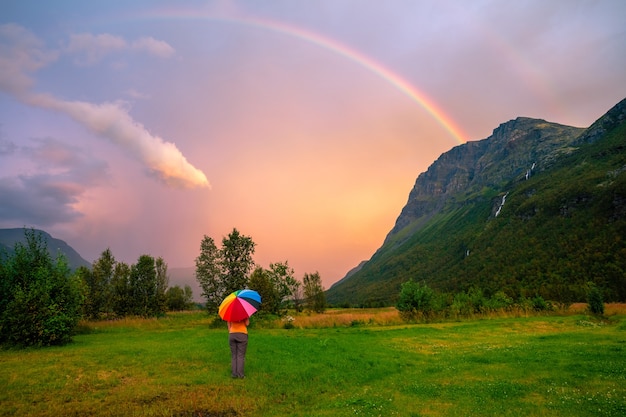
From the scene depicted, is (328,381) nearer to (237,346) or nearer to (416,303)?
(237,346)

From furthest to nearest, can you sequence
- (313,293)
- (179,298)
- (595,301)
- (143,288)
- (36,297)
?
(179,298)
(313,293)
(143,288)
(595,301)
(36,297)

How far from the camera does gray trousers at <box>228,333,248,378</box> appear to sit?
46.2 feet

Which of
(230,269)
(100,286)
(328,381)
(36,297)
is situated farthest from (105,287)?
(328,381)

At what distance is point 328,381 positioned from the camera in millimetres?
13898

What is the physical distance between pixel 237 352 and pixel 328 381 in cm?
421

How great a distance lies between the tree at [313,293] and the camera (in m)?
76.3

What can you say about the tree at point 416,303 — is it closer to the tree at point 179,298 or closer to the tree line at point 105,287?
the tree line at point 105,287

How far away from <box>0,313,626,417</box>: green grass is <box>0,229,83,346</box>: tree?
2.21 metres

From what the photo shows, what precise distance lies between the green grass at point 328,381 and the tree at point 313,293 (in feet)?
185

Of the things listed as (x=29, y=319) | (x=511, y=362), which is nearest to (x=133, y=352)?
(x=29, y=319)

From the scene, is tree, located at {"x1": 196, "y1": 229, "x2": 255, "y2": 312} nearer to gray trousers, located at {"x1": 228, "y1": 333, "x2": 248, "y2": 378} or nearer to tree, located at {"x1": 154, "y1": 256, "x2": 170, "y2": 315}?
tree, located at {"x1": 154, "y1": 256, "x2": 170, "y2": 315}

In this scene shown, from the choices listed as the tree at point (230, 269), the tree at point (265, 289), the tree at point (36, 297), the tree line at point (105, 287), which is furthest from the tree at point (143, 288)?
the tree at point (36, 297)

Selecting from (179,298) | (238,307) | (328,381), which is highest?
(238,307)

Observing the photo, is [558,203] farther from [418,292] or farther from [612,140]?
[418,292]
